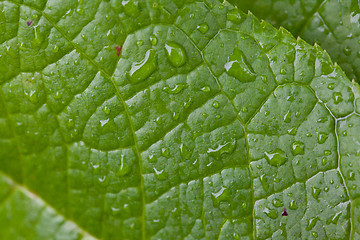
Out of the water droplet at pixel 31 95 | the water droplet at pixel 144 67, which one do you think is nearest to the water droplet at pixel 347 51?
the water droplet at pixel 144 67

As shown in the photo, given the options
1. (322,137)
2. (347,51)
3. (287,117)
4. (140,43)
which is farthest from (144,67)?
(347,51)

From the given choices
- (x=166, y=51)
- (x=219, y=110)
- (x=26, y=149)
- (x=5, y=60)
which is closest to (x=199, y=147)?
(x=219, y=110)

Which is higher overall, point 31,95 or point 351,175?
point 31,95

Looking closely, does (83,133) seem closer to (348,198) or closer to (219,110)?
(219,110)

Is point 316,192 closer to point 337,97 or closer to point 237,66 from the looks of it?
point 337,97

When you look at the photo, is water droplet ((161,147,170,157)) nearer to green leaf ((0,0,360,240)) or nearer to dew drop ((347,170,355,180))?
green leaf ((0,0,360,240))

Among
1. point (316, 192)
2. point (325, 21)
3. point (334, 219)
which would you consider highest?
point (325, 21)

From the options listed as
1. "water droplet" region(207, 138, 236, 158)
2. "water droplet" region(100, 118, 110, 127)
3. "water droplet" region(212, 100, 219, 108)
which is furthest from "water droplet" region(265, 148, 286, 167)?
"water droplet" region(100, 118, 110, 127)
